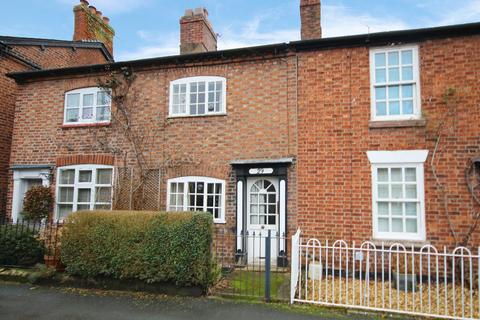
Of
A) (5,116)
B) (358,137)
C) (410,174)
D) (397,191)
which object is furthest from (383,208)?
(5,116)

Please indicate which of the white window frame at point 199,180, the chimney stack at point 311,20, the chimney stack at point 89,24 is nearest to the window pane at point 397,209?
the white window frame at point 199,180

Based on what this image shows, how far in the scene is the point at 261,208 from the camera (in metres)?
10.0

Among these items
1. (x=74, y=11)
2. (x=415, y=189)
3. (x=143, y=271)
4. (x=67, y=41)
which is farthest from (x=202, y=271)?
(x=74, y=11)

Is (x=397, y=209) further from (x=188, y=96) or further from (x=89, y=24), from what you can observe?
(x=89, y=24)

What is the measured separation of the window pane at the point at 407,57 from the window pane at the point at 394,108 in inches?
43.0

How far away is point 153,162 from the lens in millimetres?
10930

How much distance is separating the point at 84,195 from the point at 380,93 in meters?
9.63

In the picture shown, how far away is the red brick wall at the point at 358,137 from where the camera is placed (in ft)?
28.0

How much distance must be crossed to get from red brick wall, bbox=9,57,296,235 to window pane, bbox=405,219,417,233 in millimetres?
2820

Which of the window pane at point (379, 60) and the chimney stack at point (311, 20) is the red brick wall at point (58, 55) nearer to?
the chimney stack at point (311, 20)

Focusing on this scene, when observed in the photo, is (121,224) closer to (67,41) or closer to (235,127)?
Answer: (235,127)

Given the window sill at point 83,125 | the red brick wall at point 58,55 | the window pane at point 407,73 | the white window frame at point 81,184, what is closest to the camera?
the window pane at point 407,73

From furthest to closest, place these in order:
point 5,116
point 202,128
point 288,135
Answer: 1. point 5,116
2. point 202,128
3. point 288,135

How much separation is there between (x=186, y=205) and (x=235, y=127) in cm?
274
